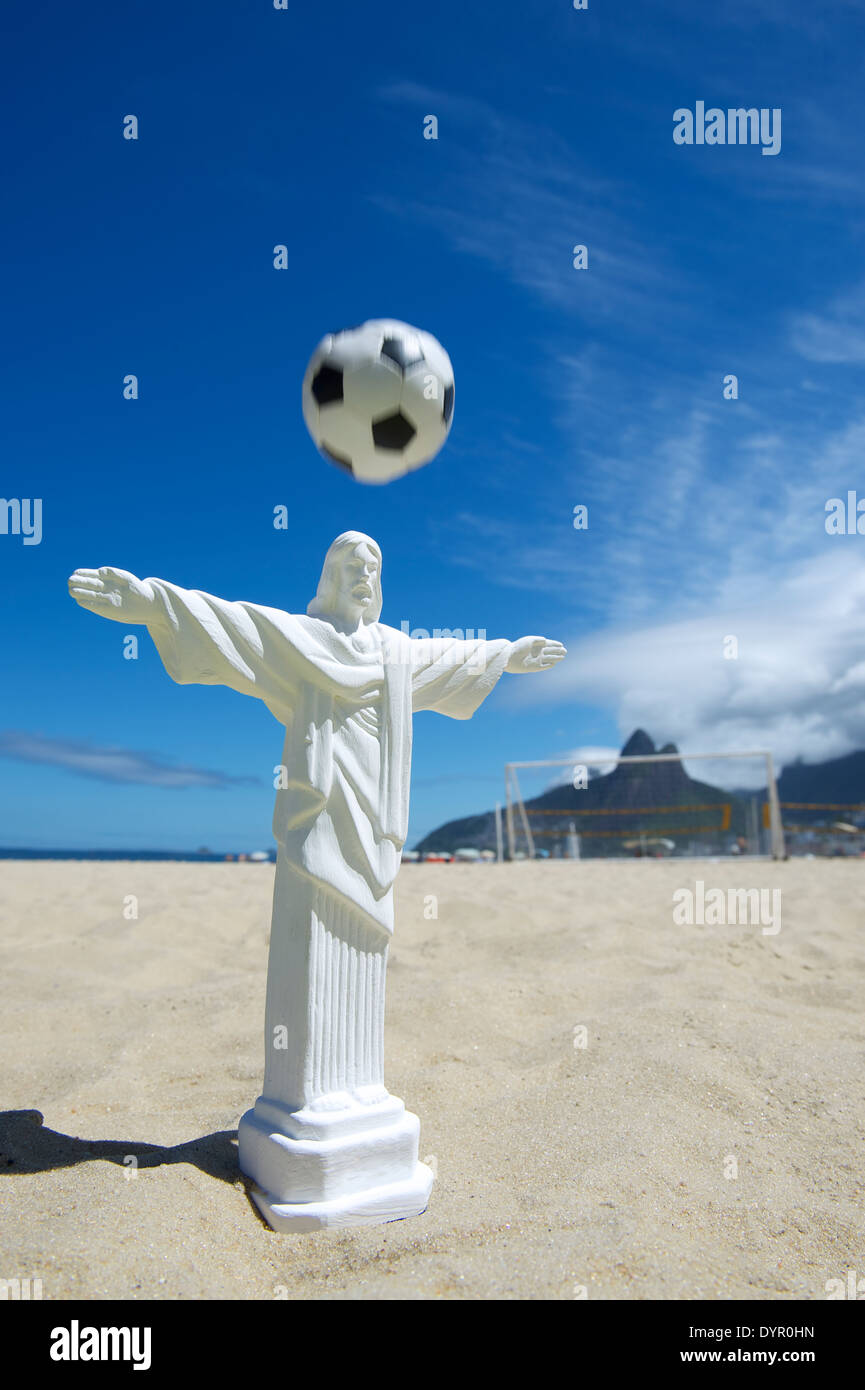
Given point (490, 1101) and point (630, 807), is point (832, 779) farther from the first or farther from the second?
point (490, 1101)

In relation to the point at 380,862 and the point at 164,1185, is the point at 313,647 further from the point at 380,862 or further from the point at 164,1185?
the point at 164,1185

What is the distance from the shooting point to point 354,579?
315cm

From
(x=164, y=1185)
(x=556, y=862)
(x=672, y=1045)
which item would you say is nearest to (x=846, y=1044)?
(x=672, y=1045)

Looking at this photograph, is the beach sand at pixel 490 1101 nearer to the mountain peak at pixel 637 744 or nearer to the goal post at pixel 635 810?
the goal post at pixel 635 810

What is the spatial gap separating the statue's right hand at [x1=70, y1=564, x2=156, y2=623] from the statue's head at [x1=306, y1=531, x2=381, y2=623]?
2.09ft

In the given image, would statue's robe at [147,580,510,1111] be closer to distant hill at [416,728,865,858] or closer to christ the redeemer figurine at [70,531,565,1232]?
christ the redeemer figurine at [70,531,565,1232]

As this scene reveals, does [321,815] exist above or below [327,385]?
below

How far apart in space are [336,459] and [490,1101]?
9.41 feet

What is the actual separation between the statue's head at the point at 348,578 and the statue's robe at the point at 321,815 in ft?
0.36

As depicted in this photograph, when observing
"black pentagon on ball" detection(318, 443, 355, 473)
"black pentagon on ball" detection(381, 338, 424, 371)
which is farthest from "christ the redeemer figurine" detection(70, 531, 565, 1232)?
"black pentagon on ball" detection(381, 338, 424, 371)

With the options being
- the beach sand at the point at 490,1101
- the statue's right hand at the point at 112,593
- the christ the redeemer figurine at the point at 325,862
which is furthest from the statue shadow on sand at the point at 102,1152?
the statue's right hand at the point at 112,593

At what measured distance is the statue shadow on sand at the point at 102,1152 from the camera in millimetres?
3076

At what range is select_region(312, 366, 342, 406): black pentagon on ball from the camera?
310 cm
